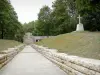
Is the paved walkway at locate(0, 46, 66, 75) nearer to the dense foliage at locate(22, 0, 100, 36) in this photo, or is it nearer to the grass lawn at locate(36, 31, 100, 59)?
the grass lawn at locate(36, 31, 100, 59)

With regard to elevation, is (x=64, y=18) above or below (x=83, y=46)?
above

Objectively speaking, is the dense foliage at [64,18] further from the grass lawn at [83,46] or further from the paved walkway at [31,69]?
the paved walkway at [31,69]

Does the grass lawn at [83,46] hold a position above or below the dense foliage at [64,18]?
below

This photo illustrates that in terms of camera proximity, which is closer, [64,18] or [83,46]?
[83,46]

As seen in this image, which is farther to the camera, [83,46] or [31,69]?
[83,46]

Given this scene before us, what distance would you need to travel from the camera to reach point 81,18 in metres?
45.2

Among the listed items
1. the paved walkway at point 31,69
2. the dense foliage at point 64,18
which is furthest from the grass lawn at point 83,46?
the dense foliage at point 64,18

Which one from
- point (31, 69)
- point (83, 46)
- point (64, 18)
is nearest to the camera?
point (31, 69)

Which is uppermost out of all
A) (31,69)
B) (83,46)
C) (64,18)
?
(64,18)

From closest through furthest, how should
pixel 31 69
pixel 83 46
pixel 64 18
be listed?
pixel 31 69 → pixel 83 46 → pixel 64 18

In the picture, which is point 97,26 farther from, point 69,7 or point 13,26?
point 13,26

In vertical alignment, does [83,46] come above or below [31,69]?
above

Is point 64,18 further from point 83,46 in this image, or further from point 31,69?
point 31,69

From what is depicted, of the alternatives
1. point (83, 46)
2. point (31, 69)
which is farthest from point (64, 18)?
point (31, 69)
